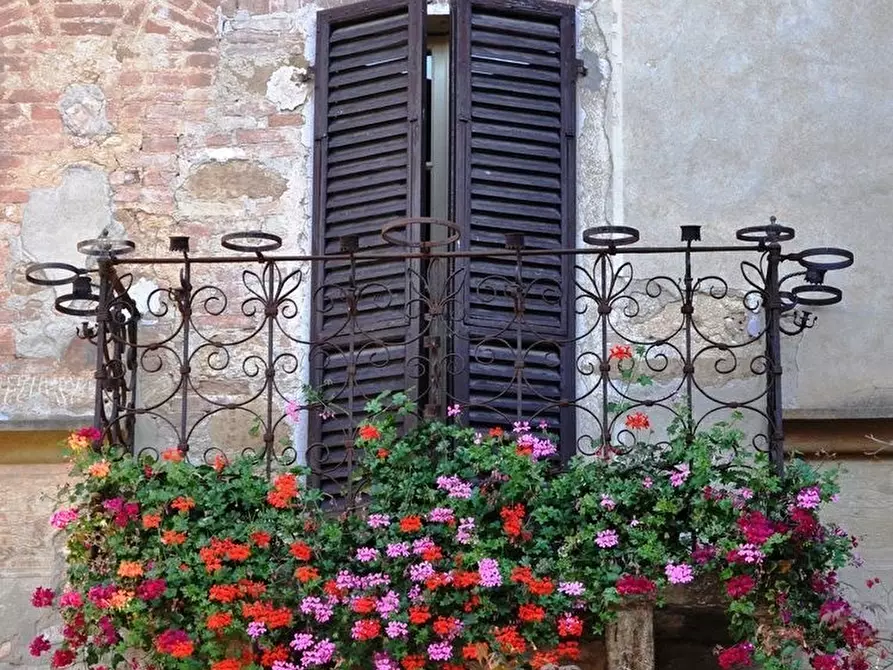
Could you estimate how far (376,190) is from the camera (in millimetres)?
8883

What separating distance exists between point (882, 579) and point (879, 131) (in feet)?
6.03

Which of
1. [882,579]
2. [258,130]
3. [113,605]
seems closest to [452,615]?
[113,605]

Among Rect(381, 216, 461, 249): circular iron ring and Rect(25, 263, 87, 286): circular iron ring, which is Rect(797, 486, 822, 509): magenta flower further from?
Rect(25, 263, 87, 286): circular iron ring

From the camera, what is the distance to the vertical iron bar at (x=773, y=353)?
7945 mm

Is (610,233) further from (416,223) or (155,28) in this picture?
(155,28)

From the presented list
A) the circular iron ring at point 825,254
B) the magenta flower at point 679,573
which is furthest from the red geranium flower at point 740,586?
the circular iron ring at point 825,254

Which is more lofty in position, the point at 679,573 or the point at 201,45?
the point at 201,45

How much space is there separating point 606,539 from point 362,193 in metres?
2.03

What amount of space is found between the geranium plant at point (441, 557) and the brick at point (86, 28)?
2.16m

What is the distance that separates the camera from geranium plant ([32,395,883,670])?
7.54 m

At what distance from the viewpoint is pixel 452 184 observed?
28.9 ft

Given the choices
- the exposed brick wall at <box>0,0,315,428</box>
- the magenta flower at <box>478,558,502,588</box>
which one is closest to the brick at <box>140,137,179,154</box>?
the exposed brick wall at <box>0,0,315,428</box>

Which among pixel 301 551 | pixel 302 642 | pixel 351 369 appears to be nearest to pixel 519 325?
pixel 351 369

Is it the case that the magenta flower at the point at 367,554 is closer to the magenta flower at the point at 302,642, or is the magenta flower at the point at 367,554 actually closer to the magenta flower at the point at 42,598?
the magenta flower at the point at 302,642
